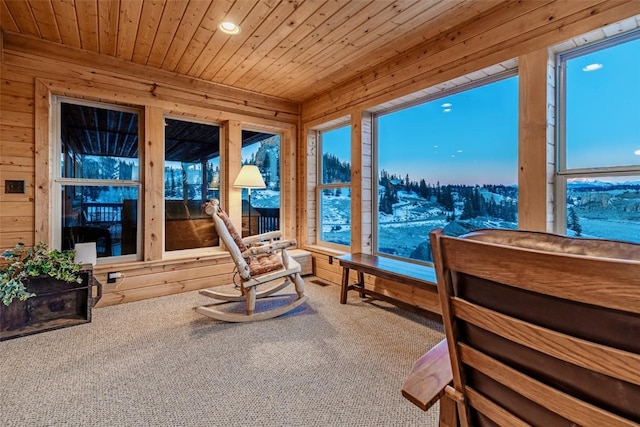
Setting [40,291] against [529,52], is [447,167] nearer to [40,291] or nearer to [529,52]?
[529,52]

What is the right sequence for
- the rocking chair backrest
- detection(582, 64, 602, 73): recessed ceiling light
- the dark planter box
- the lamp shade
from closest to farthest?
detection(582, 64, 602, 73): recessed ceiling light, the dark planter box, the rocking chair backrest, the lamp shade

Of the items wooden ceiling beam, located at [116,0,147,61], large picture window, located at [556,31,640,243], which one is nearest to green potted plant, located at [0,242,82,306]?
wooden ceiling beam, located at [116,0,147,61]

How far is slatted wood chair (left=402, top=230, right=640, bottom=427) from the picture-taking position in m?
0.48

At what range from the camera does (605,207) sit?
1978 mm

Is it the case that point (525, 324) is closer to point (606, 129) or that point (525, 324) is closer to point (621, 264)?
point (621, 264)

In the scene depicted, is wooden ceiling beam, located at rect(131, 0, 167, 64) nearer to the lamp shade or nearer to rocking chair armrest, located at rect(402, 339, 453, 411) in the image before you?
the lamp shade

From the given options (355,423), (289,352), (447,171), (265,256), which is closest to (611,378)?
(355,423)

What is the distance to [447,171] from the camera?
9.77 ft

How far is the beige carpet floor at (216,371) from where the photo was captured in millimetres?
1546

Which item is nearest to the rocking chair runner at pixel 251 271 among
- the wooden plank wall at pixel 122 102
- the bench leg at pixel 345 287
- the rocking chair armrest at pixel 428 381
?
the bench leg at pixel 345 287

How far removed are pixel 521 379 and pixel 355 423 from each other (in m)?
1.15

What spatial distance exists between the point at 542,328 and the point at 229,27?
2.97m

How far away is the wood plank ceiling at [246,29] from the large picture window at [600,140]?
32.4 inches

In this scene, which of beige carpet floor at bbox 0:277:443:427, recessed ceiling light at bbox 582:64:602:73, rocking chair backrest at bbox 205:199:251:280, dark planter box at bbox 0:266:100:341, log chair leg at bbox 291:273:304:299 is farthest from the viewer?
log chair leg at bbox 291:273:304:299
